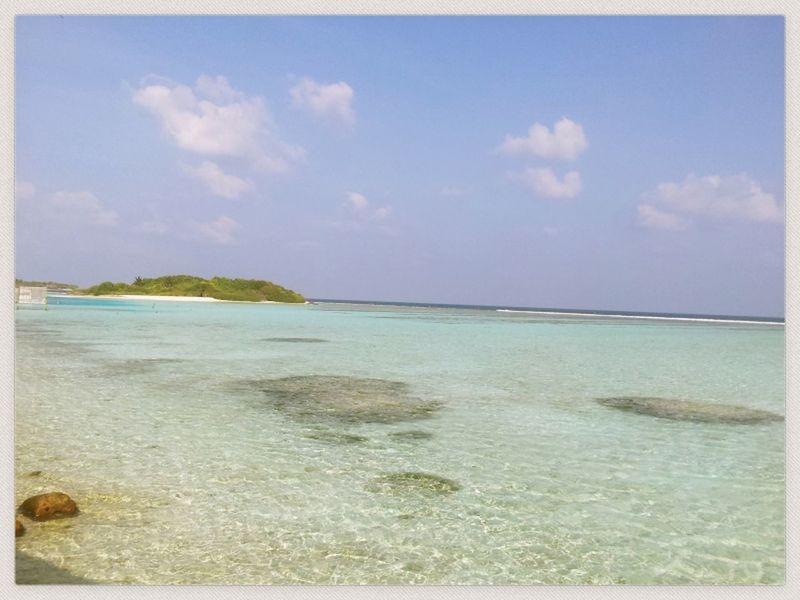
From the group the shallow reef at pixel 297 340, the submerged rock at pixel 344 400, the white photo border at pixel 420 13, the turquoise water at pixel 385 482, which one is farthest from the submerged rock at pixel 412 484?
the shallow reef at pixel 297 340

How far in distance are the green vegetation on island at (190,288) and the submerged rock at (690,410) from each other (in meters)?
89.7

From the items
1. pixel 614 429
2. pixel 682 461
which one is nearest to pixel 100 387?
pixel 614 429

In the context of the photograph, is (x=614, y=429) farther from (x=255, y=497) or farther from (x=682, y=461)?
(x=255, y=497)

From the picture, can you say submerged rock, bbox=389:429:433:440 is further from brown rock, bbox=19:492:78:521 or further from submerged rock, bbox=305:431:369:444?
brown rock, bbox=19:492:78:521

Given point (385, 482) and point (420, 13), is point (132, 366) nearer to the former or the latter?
point (385, 482)

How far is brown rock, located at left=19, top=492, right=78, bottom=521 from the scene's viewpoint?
17.1ft

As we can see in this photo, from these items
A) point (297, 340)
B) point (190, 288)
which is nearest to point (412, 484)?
point (297, 340)

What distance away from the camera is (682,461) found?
7684mm

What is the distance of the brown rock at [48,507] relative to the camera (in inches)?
205

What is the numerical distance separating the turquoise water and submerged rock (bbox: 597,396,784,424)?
407 millimetres

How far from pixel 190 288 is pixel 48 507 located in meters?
93.7

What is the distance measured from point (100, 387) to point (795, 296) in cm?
1366

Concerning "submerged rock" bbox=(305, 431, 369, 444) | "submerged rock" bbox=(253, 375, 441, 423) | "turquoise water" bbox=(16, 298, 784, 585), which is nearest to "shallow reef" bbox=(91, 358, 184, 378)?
"turquoise water" bbox=(16, 298, 784, 585)

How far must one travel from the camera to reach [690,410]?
11359 mm
